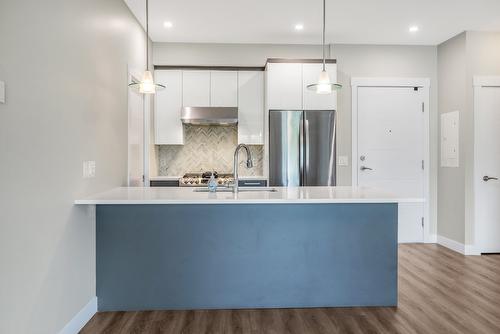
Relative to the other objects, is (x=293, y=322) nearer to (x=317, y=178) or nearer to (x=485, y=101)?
(x=317, y=178)

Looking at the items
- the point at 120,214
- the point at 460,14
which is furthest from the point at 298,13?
the point at 120,214

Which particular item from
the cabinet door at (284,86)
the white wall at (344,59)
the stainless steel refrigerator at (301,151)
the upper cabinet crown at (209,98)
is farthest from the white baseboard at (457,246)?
the upper cabinet crown at (209,98)

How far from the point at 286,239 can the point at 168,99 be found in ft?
9.22

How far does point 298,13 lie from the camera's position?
3791mm

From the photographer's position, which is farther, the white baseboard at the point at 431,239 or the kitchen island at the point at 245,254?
the white baseboard at the point at 431,239

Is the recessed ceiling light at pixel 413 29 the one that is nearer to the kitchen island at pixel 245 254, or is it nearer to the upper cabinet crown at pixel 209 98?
the upper cabinet crown at pixel 209 98

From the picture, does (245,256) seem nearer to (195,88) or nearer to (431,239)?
(195,88)

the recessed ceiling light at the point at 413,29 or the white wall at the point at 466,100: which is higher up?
the recessed ceiling light at the point at 413,29

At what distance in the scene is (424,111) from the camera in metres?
4.79

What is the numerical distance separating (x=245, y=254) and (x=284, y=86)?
96.3 inches

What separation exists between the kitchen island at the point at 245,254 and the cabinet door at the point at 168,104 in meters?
2.13

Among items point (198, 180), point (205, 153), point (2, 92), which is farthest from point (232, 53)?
point (2, 92)

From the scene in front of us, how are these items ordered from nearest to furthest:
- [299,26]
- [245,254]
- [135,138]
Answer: [245,254]
[135,138]
[299,26]

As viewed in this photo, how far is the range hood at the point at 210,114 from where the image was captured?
4543mm
